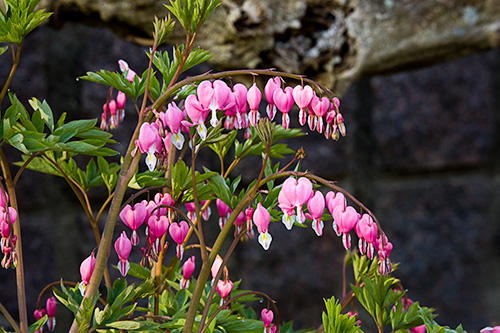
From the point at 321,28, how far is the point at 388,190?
630 mm

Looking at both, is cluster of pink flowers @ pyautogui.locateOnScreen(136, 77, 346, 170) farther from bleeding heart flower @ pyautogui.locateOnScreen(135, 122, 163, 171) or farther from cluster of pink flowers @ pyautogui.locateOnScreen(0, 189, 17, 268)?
cluster of pink flowers @ pyautogui.locateOnScreen(0, 189, 17, 268)

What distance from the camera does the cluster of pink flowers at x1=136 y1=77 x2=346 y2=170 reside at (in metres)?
0.49

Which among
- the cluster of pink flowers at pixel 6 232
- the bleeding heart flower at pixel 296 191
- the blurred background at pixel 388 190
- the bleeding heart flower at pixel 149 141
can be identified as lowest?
the blurred background at pixel 388 190

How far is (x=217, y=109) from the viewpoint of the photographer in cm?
52

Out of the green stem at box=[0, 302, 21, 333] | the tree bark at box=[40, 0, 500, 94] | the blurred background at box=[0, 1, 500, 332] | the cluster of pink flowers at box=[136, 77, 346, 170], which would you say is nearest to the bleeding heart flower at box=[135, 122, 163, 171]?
the cluster of pink flowers at box=[136, 77, 346, 170]

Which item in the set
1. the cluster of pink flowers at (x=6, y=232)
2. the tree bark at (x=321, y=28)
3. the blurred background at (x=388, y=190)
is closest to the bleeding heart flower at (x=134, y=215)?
the cluster of pink flowers at (x=6, y=232)

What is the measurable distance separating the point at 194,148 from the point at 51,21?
17.3 inches

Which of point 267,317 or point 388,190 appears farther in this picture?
point 388,190

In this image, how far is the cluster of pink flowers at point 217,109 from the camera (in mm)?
492

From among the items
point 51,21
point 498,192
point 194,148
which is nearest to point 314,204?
point 194,148

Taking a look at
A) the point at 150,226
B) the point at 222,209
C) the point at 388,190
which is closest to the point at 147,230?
the point at 150,226

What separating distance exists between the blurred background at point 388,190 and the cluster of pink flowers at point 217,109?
2.21 ft

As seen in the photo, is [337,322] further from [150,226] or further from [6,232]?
[6,232]

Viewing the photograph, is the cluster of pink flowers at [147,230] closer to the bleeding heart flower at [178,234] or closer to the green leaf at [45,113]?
the bleeding heart flower at [178,234]
